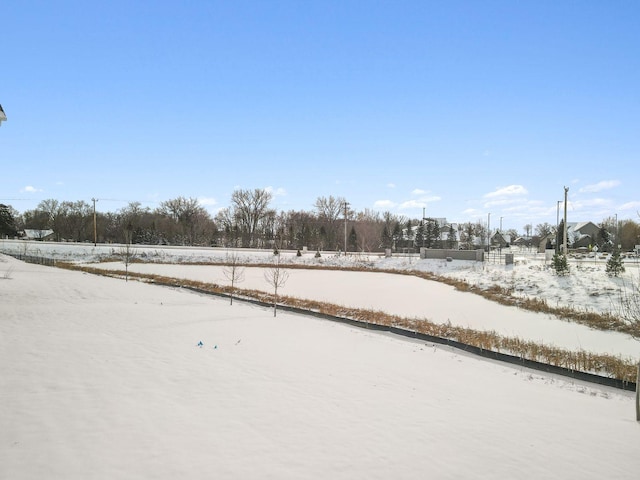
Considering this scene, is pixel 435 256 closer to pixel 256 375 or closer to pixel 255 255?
pixel 255 255

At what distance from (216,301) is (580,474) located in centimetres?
1892

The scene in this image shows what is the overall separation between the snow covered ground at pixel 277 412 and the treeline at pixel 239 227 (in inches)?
2538

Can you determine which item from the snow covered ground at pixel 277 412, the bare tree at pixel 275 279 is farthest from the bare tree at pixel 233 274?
the snow covered ground at pixel 277 412

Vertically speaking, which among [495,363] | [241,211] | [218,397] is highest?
[241,211]

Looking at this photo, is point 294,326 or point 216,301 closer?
point 294,326

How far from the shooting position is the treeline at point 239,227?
80.5 metres

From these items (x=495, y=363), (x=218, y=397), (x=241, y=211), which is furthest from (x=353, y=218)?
(x=218, y=397)

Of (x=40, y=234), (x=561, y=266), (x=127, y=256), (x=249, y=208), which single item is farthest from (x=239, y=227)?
(x=561, y=266)

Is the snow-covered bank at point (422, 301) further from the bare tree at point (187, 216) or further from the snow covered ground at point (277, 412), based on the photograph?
the bare tree at point (187, 216)

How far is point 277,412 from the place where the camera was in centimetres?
666

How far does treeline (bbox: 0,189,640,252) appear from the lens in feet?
264

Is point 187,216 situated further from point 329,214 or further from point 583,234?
point 583,234

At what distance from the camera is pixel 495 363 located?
42.2 ft

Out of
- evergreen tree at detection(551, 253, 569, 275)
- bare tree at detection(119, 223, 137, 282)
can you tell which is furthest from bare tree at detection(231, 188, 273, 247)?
evergreen tree at detection(551, 253, 569, 275)
